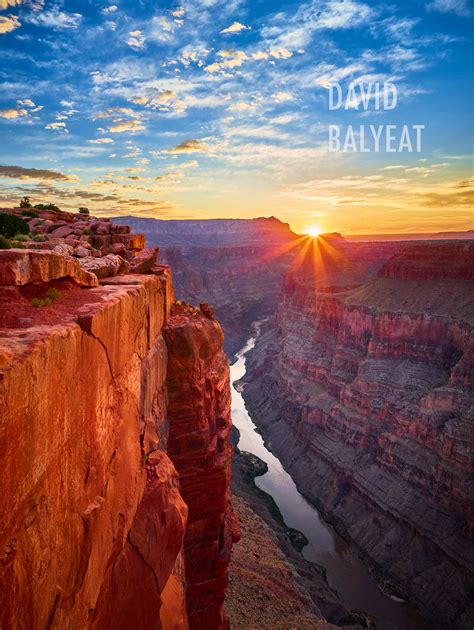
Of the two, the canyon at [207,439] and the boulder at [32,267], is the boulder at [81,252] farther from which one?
the boulder at [32,267]

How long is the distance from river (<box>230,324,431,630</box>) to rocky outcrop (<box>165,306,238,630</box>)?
1658 cm

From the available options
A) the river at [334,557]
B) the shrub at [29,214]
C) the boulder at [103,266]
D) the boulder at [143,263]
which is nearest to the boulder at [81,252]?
the boulder at [103,266]

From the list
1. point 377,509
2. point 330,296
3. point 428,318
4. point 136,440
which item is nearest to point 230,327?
point 330,296

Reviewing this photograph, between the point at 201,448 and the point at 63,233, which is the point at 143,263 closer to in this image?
the point at 63,233

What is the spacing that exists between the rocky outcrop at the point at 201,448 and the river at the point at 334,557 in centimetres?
1658

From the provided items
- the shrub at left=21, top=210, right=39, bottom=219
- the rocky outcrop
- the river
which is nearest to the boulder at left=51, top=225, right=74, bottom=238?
the shrub at left=21, top=210, right=39, bottom=219

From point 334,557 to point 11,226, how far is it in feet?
102

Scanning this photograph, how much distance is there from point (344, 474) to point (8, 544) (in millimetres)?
38052

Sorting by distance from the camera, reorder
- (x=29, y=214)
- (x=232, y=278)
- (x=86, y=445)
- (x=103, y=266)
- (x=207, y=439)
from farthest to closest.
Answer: (x=232, y=278), (x=29, y=214), (x=207, y=439), (x=103, y=266), (x=86, y=445)

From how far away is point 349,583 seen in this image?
94.5ft

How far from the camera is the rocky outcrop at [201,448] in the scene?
38.9 ft

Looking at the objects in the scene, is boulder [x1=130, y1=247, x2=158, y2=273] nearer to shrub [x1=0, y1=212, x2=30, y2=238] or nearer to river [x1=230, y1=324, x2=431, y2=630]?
shrub [x1=0, y1=212, x2=30, y2=238]

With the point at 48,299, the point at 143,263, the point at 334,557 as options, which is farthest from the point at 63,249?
the point at 334,557

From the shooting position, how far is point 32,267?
16.8 ft
